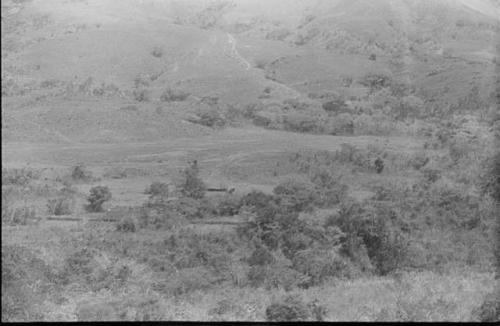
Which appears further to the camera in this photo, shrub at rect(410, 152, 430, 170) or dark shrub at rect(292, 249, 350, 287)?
shrub at rect(410, 152, 430, 170)

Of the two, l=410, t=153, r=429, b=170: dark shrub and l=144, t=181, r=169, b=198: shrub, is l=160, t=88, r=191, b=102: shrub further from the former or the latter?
l=410, t=153, r=429, b=170: dark shrub

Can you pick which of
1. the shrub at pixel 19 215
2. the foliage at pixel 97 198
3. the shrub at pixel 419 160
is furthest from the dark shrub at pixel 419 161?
the shrub at pixel 19 215

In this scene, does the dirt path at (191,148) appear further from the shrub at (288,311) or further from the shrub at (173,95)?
the shrub at (288,311)

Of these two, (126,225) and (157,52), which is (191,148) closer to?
(126,225)

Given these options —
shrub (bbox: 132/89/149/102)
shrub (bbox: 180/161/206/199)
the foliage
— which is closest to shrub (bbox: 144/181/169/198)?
shrub (bbox: 180/161/206/199)

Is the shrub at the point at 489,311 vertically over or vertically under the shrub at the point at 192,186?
under

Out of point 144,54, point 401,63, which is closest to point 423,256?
point 401,63

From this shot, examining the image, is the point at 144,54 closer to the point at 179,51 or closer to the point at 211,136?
the point at 179,51
